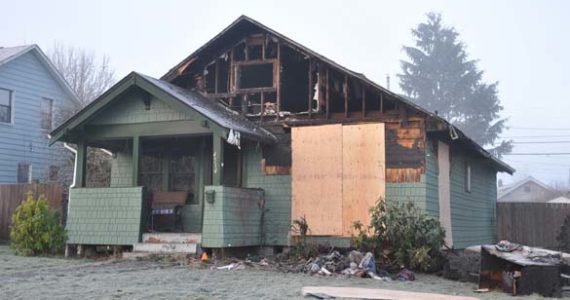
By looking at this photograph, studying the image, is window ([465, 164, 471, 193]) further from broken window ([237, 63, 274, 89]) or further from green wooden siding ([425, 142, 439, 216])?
broken window ([237, 63, 274, 89])

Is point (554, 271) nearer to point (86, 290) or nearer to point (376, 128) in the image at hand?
point (376, 128)

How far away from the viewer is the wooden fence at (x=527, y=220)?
23922 millimetres

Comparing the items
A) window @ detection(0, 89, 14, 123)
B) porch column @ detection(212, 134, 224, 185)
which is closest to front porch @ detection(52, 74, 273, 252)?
porch column @ detection(212, 134, 224, 185)

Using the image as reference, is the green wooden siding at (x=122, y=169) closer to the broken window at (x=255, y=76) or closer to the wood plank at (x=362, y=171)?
the broken window at (x=255, y=76)

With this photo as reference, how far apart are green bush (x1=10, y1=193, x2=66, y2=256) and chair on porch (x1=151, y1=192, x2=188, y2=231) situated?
2.18 meters

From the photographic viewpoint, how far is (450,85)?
178 feet

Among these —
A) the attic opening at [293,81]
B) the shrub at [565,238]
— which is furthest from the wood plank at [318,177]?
the shrub at [565,238]

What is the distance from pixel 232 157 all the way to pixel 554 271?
8370 millimetres

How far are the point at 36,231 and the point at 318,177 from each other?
665 centimetres

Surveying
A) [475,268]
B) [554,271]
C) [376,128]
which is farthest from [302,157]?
[554,271]

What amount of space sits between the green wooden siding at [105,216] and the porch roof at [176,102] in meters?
1.63

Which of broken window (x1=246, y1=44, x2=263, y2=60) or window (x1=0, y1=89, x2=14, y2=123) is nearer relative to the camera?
broken window (x1=246, y1=44, x2=263, y2=60)

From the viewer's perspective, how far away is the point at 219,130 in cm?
1340

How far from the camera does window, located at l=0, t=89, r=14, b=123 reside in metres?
24.0
